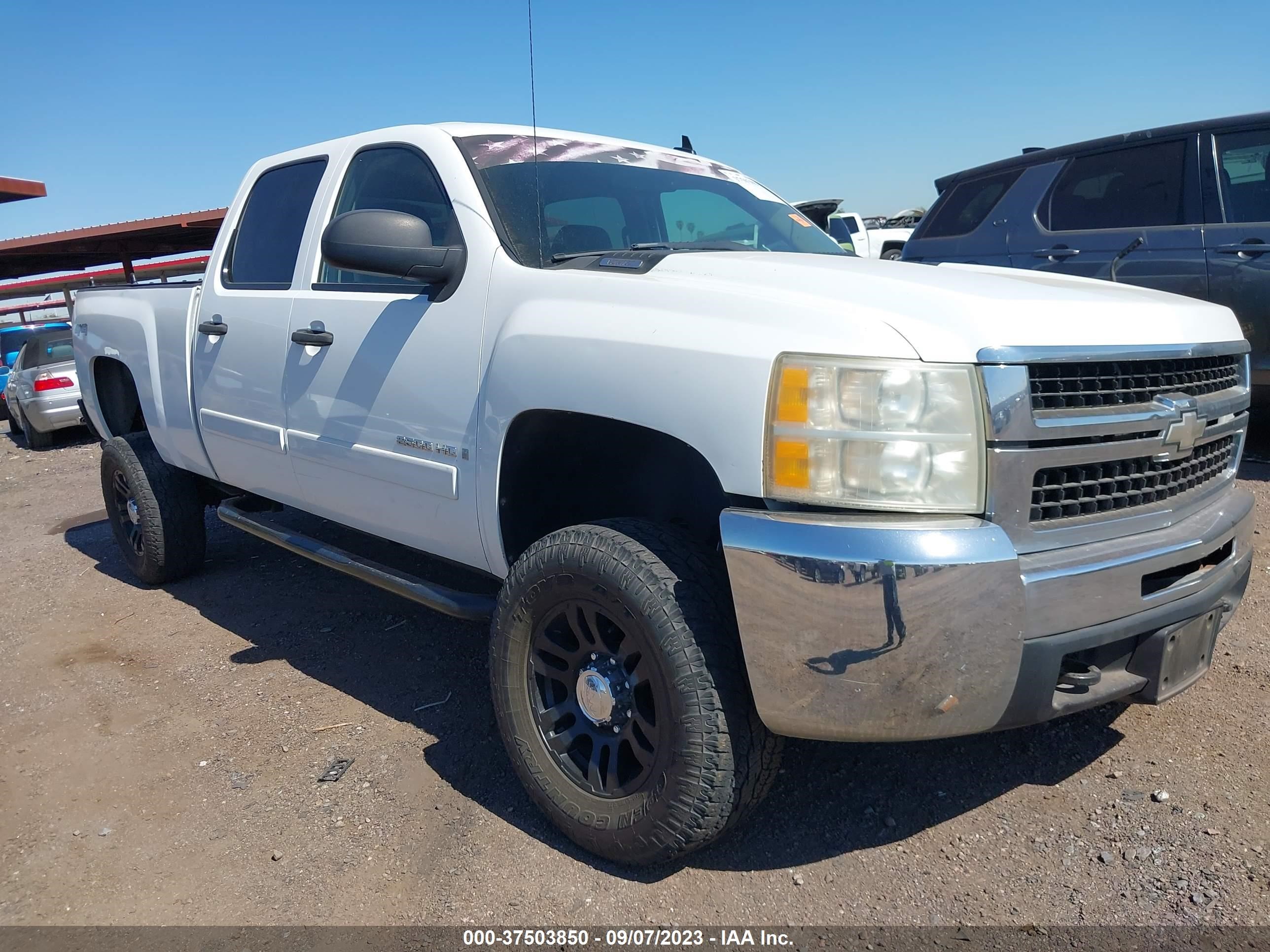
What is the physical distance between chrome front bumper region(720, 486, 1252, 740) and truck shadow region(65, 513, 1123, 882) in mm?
641

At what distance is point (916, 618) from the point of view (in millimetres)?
1896

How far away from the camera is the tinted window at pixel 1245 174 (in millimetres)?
5289

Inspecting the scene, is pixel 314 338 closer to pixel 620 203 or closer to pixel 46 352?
pixel 620 203

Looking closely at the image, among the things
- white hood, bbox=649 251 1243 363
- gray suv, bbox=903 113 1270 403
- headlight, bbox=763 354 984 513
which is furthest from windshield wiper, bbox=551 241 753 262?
gray suv, bbox=903 113 1270 403

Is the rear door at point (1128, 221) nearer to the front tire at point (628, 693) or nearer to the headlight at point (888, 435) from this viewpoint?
the headlight at point (888, 435)

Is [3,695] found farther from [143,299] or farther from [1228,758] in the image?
[1228,758]

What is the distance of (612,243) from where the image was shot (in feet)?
10.3

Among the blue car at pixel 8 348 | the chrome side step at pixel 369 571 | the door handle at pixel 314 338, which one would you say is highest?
the door handle at pixel 314 338

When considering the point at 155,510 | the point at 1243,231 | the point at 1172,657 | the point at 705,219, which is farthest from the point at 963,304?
the point at 1243,231

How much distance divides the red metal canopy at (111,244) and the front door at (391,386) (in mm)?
10791

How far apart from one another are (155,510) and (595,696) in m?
3.32

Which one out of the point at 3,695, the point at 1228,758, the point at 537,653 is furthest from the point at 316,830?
the point at 1228,758

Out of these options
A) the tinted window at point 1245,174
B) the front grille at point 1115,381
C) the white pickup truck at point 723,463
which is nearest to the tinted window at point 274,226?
the white pickup truck at point 723,463

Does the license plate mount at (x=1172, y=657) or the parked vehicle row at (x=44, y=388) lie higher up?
the license plate mount at (x=1172, y=657)
